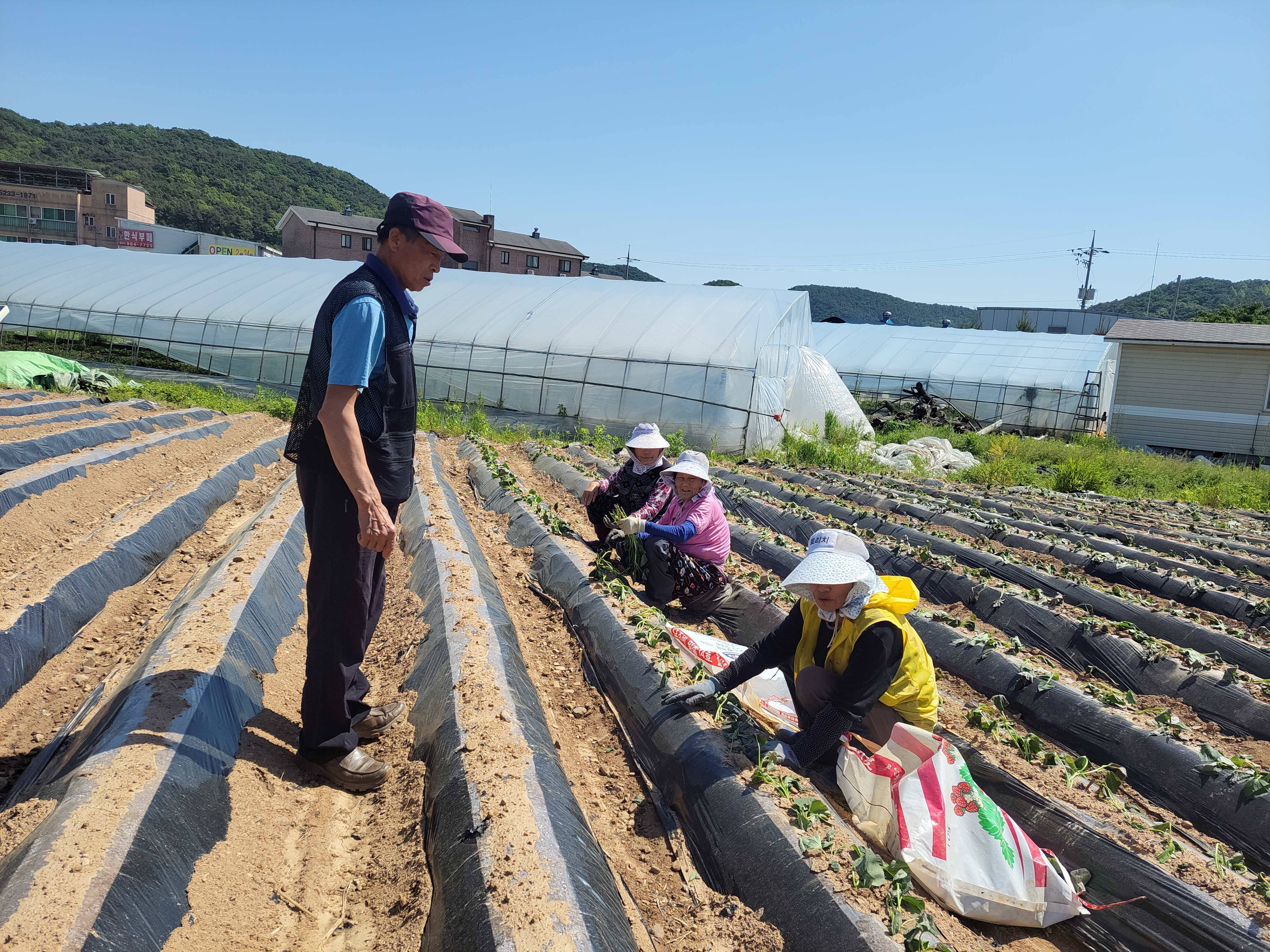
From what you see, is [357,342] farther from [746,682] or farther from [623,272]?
[623,272]

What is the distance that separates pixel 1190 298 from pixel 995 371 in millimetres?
59064

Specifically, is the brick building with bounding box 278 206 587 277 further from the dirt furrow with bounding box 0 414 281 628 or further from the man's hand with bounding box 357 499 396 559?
the man's hand with bounding box 357 499 396 559

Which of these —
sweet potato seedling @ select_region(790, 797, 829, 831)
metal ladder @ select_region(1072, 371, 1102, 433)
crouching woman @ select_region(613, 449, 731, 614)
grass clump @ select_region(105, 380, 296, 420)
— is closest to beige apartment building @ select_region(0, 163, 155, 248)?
grass clump @ select_region(105, 380, 296, 420)

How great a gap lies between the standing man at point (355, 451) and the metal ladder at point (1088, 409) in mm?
21062

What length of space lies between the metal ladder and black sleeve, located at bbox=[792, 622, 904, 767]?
2004cm

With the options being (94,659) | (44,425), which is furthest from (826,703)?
(44,425)

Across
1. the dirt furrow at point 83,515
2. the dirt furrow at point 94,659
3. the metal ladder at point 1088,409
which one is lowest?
the dirt furrow at point 94,659

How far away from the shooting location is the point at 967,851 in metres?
2.25

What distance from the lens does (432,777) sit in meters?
2.48

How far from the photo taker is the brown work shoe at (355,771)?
248 centimetres

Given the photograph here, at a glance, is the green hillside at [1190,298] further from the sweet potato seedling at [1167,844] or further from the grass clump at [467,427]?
the sweet potato seedling at [1167,844]

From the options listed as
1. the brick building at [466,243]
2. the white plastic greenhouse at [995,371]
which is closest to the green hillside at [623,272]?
the brick building at [466,243]

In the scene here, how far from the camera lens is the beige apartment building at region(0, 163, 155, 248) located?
44469 millimetres

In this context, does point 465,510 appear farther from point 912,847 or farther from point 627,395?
point 627,395
